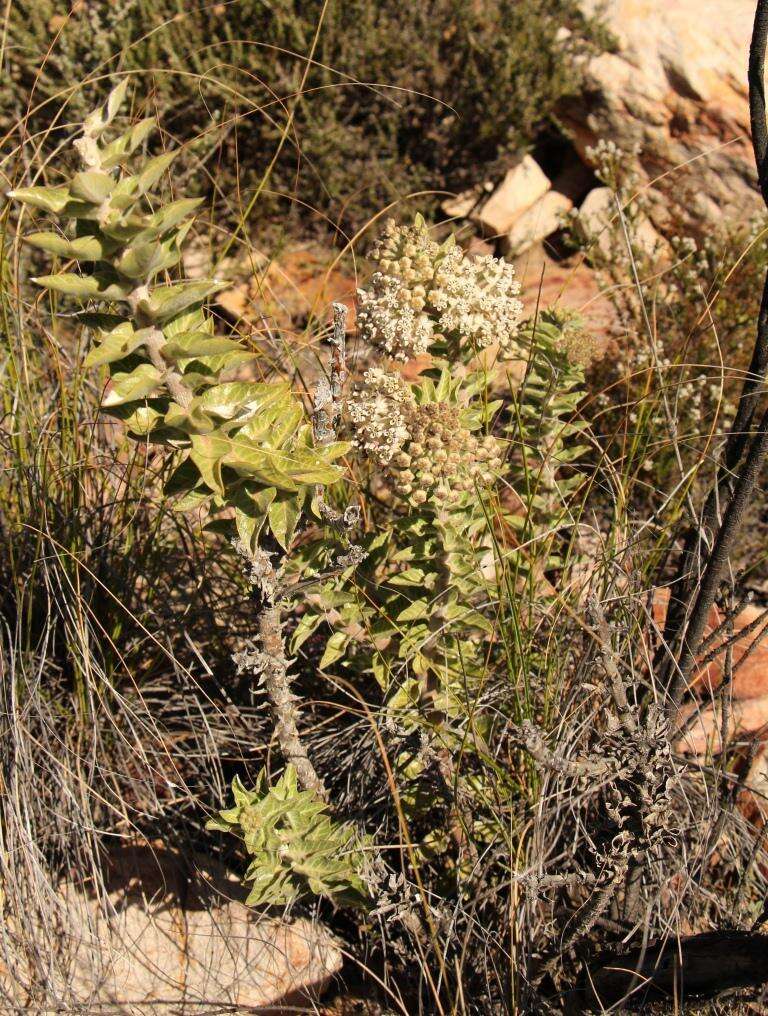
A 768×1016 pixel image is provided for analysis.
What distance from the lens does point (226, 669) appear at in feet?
9.15

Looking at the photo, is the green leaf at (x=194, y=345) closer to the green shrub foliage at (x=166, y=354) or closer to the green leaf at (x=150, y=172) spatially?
the green shrub foliage at (x=166, y=354)

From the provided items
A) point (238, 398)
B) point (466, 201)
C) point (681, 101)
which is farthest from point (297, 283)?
point (238, 398)

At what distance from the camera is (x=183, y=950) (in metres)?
2.38

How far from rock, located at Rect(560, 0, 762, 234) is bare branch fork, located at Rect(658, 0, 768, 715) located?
3.09 m

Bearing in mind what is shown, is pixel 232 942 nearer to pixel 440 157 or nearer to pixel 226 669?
pixel 226 669

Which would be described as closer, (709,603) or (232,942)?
(709,603)

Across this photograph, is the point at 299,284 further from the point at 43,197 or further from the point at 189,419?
the point at 43,197

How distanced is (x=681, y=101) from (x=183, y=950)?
196 inches

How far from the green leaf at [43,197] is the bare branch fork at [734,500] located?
140 cm

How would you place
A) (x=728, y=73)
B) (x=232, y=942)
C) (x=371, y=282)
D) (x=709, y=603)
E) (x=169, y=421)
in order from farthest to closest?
(x=728, y=73), (x=232, y=942), (x=709, y=603), (x=371, y=282), (x=169, y=421)

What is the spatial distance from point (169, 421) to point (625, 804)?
1.20 m

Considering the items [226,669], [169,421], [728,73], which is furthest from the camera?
[728,73]

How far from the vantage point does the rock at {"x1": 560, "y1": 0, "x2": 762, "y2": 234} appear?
507 centimetres

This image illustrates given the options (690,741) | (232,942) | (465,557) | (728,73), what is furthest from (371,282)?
(728,73)
